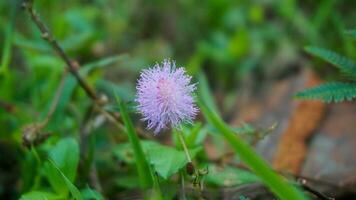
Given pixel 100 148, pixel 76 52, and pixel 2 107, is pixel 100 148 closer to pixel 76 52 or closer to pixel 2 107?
pixel 2 107

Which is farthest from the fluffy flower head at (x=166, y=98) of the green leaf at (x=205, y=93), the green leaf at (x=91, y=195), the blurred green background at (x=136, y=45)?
the green leaf at (x=205, y=93)

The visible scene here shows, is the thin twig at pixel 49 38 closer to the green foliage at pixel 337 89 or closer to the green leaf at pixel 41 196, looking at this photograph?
the green leaf at pixel 41 196

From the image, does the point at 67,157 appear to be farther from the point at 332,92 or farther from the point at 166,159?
the point at 332,92

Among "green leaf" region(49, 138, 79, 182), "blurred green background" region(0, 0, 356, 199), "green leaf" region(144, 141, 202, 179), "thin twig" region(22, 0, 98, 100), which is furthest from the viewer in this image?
"blurred green background" region(0, 0, 356, 199)

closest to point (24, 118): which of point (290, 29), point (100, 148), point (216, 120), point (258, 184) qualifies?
point (100, 148)

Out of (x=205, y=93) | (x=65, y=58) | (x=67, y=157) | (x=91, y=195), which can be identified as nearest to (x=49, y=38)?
(x=65, y=58)

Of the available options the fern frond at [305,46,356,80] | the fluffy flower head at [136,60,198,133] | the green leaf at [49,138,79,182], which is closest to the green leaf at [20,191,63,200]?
the green leaf at [49,138,79,182]

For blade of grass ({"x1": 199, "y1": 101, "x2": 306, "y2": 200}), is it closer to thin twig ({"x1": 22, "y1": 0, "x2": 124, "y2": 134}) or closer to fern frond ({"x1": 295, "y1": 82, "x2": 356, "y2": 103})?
fern frond ({"x1": 295, "y1": 82, "x2": 356, "y2": 103})
